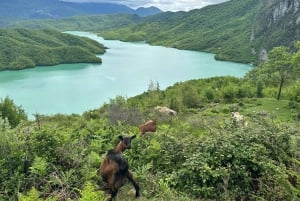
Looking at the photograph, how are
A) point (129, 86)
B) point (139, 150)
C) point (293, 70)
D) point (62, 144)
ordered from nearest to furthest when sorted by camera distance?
point (62, 144), point (139, 150), point (293, 70), point (129, 86)

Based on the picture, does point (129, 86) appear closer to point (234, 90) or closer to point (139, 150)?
point (234, 90)

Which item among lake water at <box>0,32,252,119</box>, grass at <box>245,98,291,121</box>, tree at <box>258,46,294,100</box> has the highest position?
tree at <box>258,46,294,100</box>

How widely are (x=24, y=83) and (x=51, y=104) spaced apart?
2100 cm

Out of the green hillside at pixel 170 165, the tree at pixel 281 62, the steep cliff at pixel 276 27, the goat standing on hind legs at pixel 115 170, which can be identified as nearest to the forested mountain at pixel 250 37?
the steep cliff at pixel 276 27

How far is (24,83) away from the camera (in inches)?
2921

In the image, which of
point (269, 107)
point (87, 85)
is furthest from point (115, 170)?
point (87, 85)

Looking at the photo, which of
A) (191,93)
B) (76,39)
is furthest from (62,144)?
(76,39)

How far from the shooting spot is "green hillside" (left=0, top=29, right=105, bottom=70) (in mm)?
109625

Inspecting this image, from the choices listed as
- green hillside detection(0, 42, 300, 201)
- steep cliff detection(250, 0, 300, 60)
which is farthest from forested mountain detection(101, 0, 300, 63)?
green hillside detection(0, 42, 300, 201)

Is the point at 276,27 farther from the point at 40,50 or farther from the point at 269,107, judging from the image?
the point at 269,107

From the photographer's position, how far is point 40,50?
121 m

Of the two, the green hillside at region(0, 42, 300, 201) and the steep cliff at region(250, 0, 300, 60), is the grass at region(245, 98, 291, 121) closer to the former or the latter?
the green hillside at region(0, 42, 300, 201)

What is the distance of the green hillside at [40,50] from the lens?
110 m

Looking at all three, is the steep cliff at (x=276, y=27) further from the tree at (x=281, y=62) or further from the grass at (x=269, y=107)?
the grass at (x=269, y=107)
